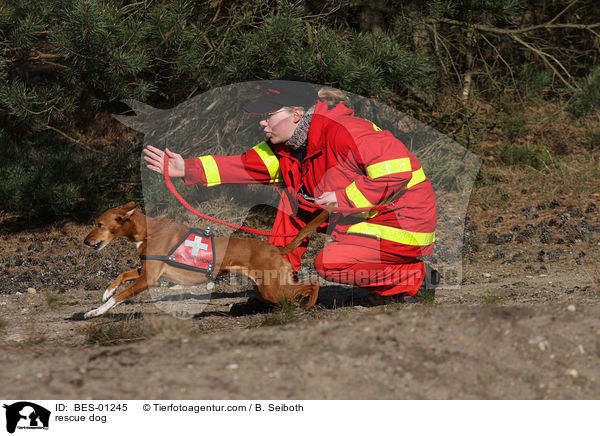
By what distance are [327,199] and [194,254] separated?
118cm

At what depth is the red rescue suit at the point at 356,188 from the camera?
15.1ft

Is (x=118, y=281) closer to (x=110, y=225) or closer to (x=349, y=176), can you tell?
(x=110, y=225)

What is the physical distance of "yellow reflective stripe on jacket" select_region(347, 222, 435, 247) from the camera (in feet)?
15.8

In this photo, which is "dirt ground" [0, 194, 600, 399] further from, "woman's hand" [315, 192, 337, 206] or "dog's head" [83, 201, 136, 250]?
"woman's hand" [315, 192, 337, 206]

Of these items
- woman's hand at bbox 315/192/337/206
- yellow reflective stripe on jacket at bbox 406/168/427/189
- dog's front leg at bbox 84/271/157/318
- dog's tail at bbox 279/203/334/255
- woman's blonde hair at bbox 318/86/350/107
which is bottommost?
dog's front leg at bbox 84/271/157/318

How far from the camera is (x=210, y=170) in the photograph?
16.7 ft

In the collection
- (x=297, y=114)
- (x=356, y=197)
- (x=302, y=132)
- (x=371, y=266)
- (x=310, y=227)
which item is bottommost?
(x=371, y=266)

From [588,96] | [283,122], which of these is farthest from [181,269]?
[588,96]

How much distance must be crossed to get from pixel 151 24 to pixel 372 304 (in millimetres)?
3764

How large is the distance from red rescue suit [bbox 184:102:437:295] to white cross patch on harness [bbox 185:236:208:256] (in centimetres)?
49

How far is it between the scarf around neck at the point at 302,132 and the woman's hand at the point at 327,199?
1.44 feet
